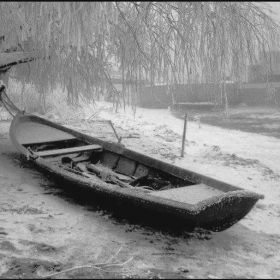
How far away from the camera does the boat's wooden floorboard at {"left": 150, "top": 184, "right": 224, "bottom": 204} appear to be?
388 centimetres

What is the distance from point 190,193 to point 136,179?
1193 millimetres

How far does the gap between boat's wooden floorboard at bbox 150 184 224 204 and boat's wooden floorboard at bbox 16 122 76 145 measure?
12.0 ft

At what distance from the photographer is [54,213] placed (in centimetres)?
456

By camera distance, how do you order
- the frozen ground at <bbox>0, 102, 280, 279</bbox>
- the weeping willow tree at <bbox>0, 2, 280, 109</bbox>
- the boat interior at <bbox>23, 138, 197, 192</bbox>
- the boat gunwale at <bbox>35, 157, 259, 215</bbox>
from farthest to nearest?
the boat interior at <bbox>23, 138, 197, 192</bbox> < the weeping willow tree at <bbox>0, 2, 280, 109</bbox> < the boat gunwale at <bbox>35, 157, 259, 215</bbox> < the frozen ground at <bbox>0, 102, 280, 279</bbox>

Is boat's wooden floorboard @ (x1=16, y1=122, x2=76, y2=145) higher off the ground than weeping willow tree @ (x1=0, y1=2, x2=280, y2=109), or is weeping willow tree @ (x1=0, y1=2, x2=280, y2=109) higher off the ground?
weeping willow tree @ (x1=0, y1=2, x2=280, y2=109)

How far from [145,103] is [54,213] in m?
22.7

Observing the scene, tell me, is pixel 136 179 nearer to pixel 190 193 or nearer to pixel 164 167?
pixel 164 167

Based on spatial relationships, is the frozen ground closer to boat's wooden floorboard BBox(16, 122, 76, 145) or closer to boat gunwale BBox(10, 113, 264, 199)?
boat gunwale BBox(10, 113, 264, 199)

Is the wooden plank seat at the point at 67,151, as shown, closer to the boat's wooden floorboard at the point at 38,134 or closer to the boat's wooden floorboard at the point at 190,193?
the boat's wooden floorboard at the point at 38,134

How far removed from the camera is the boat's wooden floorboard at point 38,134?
6.95m

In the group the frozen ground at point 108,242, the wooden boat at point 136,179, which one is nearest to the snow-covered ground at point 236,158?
the frozen ground at point 108,242

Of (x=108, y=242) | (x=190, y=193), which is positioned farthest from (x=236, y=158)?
(x=108, y=242)

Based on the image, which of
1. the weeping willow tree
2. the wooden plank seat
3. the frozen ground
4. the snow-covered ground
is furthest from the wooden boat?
the weeping willow tree

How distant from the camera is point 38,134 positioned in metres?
7.28
